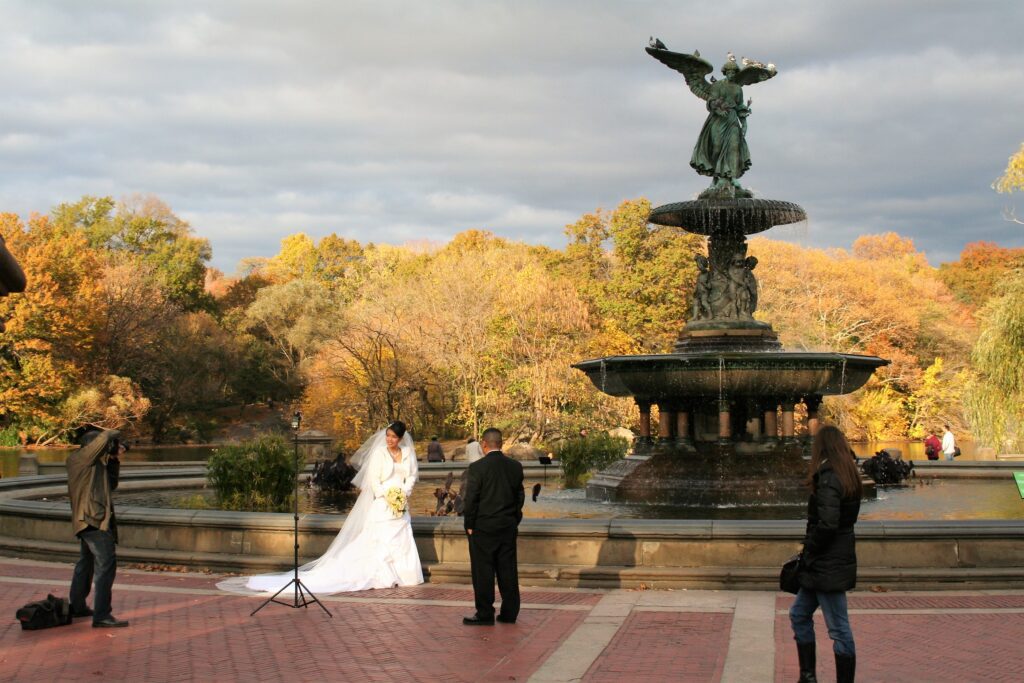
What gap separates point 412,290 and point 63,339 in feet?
53.4

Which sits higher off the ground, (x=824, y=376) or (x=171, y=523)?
(x=824, y=376)

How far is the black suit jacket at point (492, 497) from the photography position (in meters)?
9.44

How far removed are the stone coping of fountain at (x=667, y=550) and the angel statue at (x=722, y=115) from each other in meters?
9.42

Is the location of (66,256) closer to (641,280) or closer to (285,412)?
(285,412)

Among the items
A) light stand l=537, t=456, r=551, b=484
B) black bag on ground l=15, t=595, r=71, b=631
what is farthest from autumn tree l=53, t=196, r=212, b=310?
black bag on ground l=15, t=595, r=71, b=631

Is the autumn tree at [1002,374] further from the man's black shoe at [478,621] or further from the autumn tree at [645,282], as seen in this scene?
the man's black shoe at [478,621]

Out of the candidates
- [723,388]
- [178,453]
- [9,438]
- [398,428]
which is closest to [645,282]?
[178,453]

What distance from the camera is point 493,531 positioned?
9422 mm

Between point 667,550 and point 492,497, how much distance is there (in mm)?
2484

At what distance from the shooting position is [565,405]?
45.8 m

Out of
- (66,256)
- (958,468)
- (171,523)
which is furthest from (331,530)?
(66,256)

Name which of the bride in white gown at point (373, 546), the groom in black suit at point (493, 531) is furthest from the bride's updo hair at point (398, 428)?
the groom in black suit at point (493, 531)

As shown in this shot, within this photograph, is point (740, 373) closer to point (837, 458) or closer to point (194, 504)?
point (194, 504)

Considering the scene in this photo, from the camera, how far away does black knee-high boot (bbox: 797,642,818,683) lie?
6.90m
